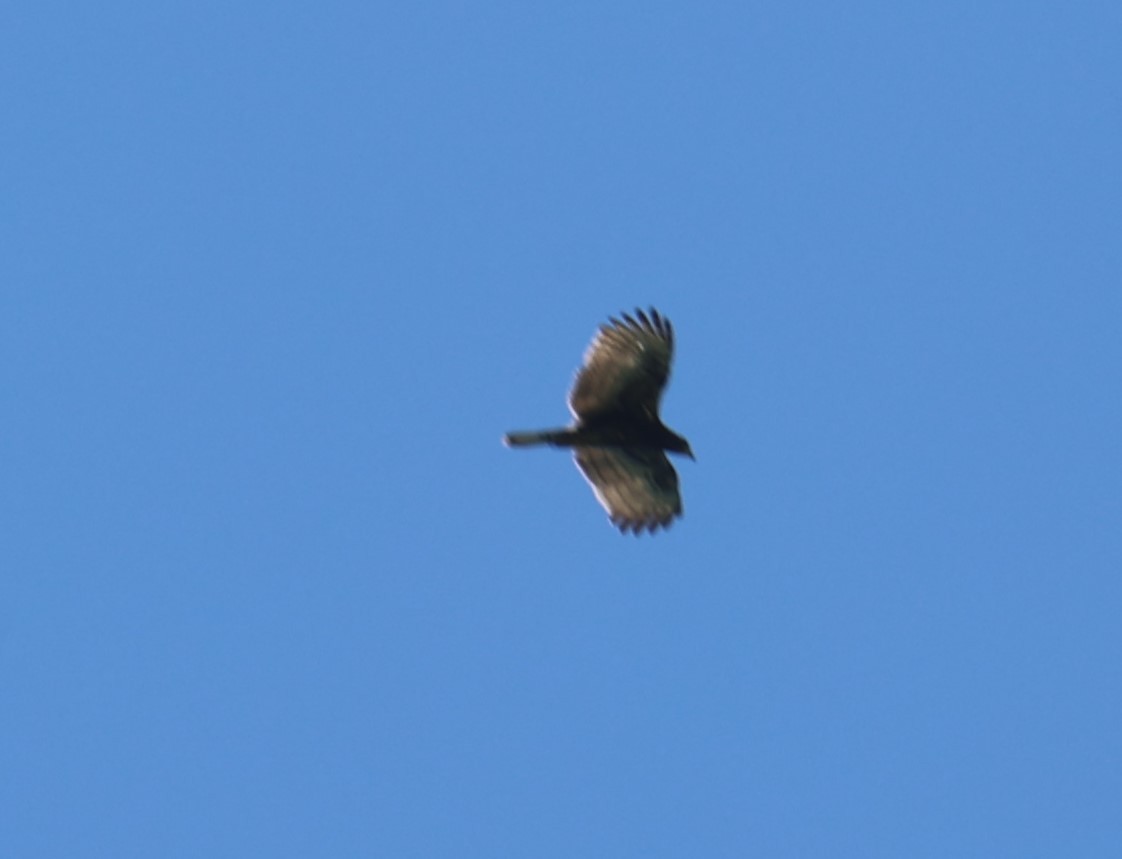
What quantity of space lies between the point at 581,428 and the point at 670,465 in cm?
126

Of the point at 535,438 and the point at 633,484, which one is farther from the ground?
the point at 535,438

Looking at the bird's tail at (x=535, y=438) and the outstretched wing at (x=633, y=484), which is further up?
the bird's tail at (x=535, y=438)

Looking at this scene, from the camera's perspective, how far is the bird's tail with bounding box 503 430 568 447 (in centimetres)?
3244

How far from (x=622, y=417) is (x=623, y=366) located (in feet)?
2.24

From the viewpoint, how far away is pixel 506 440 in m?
32.5

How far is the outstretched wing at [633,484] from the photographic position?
31672 millimetres

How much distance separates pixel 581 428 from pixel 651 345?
1.42 metres

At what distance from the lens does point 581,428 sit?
Result: 3241 cm

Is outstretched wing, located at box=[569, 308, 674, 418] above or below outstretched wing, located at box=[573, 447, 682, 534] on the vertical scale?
above

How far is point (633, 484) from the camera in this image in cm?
3206

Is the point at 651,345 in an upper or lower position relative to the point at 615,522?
upper

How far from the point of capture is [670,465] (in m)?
32.3

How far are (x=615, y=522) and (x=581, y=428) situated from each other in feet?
5.14

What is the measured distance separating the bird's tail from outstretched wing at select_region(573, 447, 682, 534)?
320 millimetres
